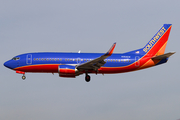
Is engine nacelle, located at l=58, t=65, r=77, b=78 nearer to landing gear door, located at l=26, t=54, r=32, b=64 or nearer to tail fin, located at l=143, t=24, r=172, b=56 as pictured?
landing gear door, located at l=26, t=54, r=32, b=64

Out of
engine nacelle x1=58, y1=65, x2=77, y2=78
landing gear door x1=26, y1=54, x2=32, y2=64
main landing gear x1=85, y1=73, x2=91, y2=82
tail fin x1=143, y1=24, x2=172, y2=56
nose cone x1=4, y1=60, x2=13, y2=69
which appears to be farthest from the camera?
tail fin x1=143, y1=24, x2=172, y2=56

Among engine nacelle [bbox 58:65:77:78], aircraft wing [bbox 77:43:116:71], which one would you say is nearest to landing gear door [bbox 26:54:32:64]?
engine nacelle [bbox 58:65:77:78]

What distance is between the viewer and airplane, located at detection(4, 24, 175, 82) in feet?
150

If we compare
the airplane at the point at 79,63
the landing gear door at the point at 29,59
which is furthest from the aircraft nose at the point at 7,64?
the landing gear door at the point at 29,59

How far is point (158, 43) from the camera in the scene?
51219 millimetres

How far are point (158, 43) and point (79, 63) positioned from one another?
1405 centimetres

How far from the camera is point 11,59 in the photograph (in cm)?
4903

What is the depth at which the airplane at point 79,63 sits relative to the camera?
4572 cm

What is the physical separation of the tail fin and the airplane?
35.1 inches

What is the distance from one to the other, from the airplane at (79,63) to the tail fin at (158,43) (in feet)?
2.92

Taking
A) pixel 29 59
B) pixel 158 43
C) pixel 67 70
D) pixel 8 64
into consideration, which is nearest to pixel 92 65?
pixel 67 70

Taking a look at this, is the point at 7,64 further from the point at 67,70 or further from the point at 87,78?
the point at 87,78

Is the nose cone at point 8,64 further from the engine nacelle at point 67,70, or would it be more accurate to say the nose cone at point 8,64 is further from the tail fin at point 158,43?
the tail fin at point 158,43

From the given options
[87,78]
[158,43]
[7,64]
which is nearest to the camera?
[87,78]
